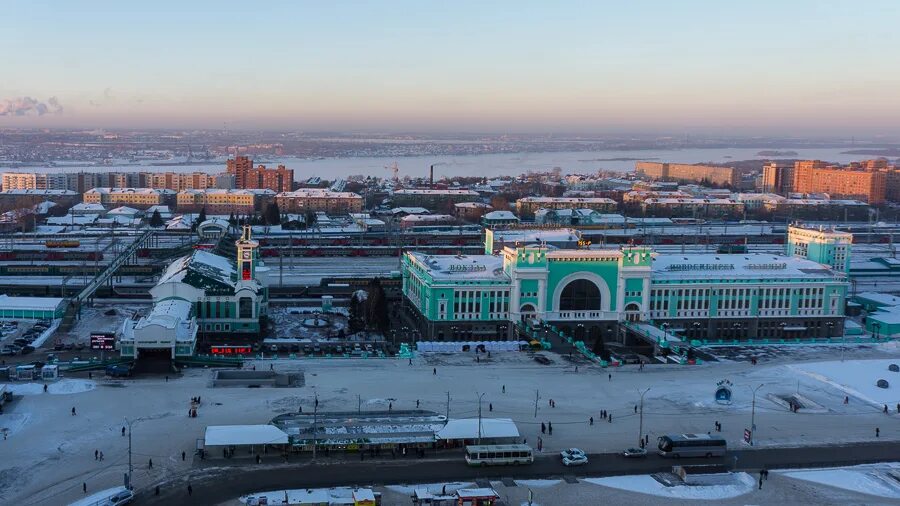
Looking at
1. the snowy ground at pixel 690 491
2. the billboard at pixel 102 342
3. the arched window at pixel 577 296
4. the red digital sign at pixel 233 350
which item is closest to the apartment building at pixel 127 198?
the billboard at pixel 102 342

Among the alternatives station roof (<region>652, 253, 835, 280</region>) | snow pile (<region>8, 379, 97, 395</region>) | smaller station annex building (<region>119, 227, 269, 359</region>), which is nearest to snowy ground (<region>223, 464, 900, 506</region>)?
snow pile (<region>8, 379, 97, 395</region>)

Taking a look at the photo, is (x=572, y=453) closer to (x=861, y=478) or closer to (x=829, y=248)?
(x=861, y=478)

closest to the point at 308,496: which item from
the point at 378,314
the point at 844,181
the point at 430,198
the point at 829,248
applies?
the point at 378,314

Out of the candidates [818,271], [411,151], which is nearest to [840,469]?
[818,271]

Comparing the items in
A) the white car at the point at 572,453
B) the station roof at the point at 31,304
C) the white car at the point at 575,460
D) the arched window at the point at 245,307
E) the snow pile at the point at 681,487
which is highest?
the arched window at the point at 245,307

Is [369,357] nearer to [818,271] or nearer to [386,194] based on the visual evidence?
[818,271]

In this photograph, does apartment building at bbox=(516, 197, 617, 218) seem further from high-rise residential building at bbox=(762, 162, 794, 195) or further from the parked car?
the parked car

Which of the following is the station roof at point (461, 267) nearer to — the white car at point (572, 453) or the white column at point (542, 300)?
the white column at point (542, 300)
